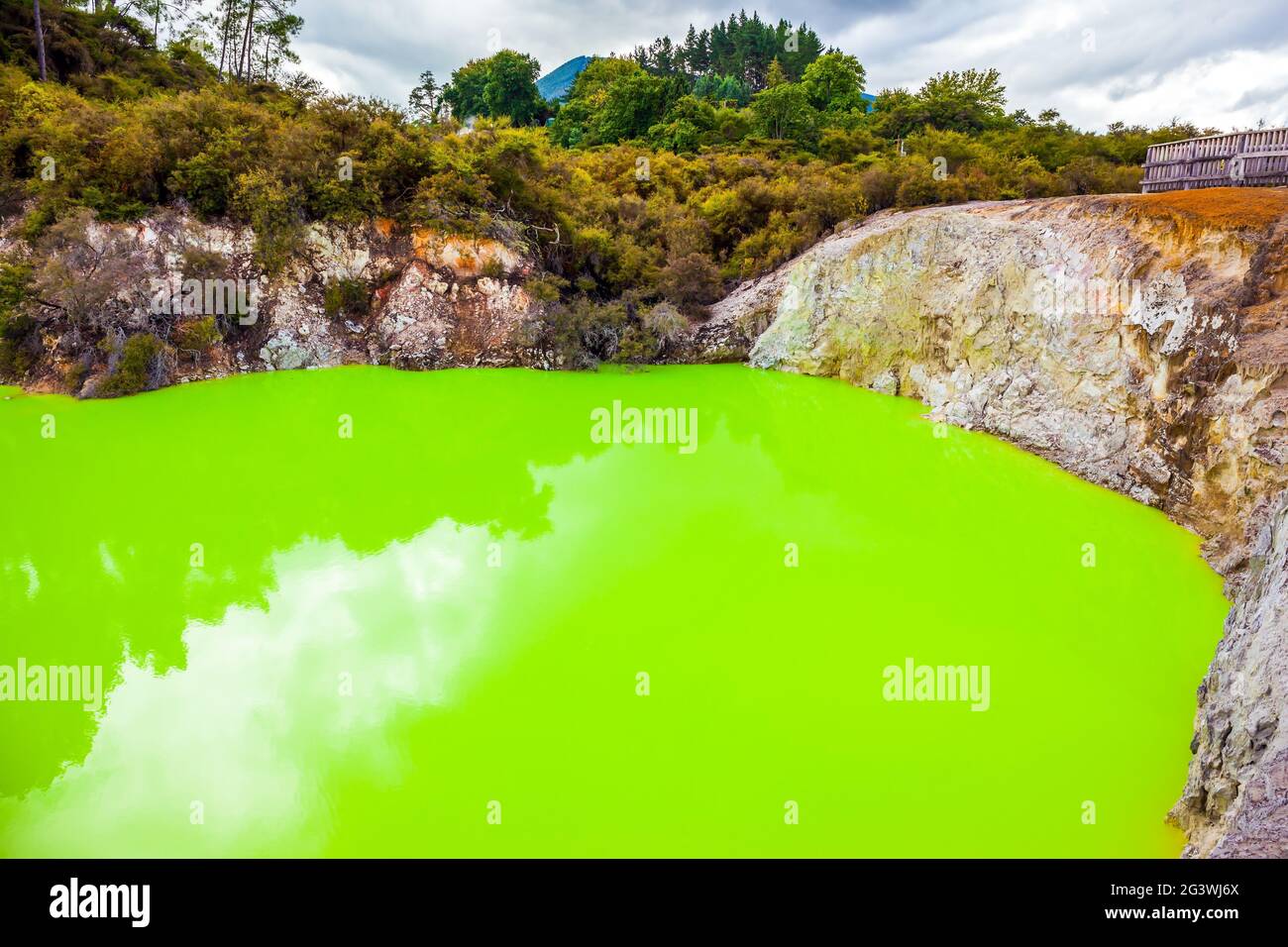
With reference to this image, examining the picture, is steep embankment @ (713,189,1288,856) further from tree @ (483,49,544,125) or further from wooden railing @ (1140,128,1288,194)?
tree @ (483,49,544,125)

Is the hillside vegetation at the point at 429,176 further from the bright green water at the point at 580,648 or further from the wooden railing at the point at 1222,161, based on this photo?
the bright green water at the point at 580,648

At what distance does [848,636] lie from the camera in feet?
15.7

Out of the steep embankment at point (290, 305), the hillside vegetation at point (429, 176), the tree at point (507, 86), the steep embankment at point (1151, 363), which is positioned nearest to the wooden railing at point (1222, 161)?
the steep embankment at point (1151, 363)

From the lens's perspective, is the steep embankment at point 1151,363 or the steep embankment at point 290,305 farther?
the steep embankment at point 290,305

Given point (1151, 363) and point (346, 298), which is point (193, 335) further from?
point (1151, 363)

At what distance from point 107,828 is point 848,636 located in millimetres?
4196

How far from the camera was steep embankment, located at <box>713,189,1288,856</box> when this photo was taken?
314cm

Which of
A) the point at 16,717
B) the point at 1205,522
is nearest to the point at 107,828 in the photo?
the point at 16,717

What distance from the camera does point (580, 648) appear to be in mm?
4652

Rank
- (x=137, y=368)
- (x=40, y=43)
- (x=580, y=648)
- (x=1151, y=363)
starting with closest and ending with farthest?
(x=580, y=648) < (x=1151, y=363) < (x=137, y=368) < (x=40, y=43)

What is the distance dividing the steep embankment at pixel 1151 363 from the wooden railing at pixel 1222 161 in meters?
1.90

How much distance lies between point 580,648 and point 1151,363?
22.6ft

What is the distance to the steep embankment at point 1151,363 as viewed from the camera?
10.3 feet

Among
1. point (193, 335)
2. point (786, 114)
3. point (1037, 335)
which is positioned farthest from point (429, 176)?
point (786, 114)
